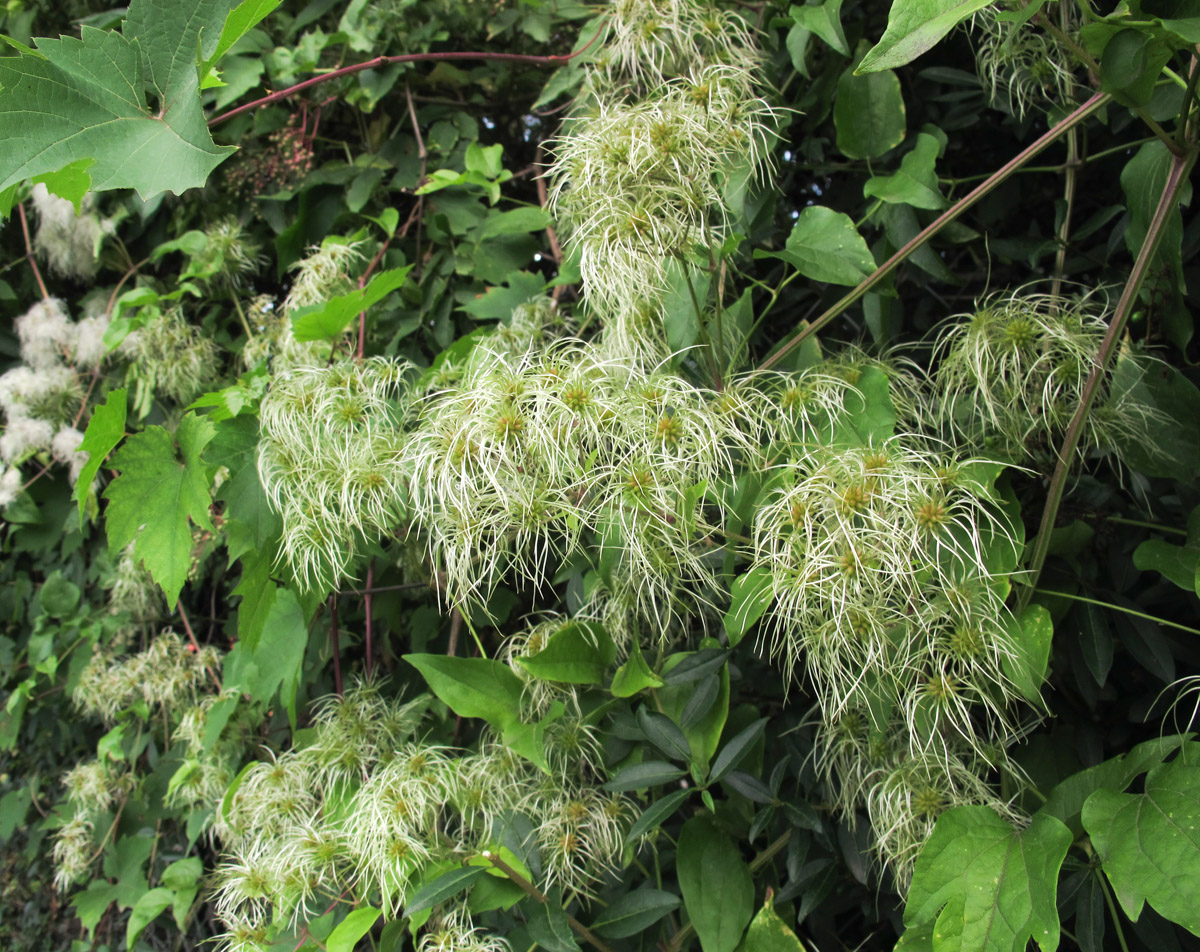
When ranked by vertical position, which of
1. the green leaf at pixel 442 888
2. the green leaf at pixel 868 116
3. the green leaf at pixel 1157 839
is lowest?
the green leaf at pixel 442 888

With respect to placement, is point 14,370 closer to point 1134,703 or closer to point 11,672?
point 11,672

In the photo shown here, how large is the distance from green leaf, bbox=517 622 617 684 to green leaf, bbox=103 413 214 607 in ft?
1.60

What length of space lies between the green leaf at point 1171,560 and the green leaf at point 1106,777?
0.52ft

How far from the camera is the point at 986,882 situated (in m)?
0.67

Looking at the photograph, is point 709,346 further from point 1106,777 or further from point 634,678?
point 1106,777

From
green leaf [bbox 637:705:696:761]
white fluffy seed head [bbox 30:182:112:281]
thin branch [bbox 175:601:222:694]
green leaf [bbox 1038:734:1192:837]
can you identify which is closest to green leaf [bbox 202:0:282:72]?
green leaf [bbox 637:705:696:761]

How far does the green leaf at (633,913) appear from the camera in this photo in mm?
863

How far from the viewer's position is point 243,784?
1.12m

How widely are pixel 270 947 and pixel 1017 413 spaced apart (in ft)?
3.52

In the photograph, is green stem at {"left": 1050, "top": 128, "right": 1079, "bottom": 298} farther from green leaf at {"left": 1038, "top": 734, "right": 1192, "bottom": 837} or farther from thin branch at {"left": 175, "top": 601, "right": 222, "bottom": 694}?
thin branch at {"left": 175, "top": 601, "right": 222, "bottom": 694}

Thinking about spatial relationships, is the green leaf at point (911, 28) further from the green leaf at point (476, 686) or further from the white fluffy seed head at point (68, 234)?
the white fluffy seed head at point (68, 234)

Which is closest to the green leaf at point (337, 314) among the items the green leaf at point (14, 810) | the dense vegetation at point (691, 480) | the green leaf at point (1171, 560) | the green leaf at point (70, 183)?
the dense vegetation at point (691, 480)

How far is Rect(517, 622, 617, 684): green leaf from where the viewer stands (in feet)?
2.72

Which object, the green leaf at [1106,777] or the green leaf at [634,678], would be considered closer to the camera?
the green leaf at [1106,777]
